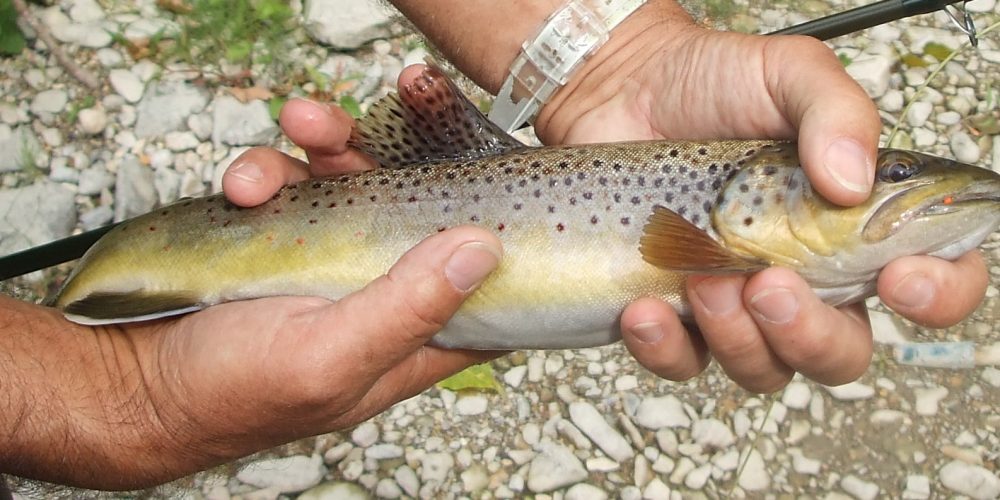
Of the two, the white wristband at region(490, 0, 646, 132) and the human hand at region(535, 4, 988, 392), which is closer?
the human hand at region(535, 4, 988, 392)

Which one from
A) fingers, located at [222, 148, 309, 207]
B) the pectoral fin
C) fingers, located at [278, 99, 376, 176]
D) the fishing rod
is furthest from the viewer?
the fishing rod

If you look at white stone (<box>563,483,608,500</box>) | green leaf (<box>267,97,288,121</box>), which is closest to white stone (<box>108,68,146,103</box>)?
green leaf (<box>267,97,288,121</box>)

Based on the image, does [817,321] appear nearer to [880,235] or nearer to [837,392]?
[880,235]

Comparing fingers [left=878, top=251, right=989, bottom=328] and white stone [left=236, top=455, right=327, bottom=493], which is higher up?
fingers [left=878, top=251, right=989, bottom=328]

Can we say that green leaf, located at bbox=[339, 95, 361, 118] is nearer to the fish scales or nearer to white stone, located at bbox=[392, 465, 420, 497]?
white stone, located at bbox=[392, 465, 420, 497]

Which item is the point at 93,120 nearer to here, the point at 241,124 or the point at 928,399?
the point at 241,124

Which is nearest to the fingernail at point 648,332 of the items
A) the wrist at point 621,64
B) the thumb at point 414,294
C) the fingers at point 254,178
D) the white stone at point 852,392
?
the thumb at point 414,294
